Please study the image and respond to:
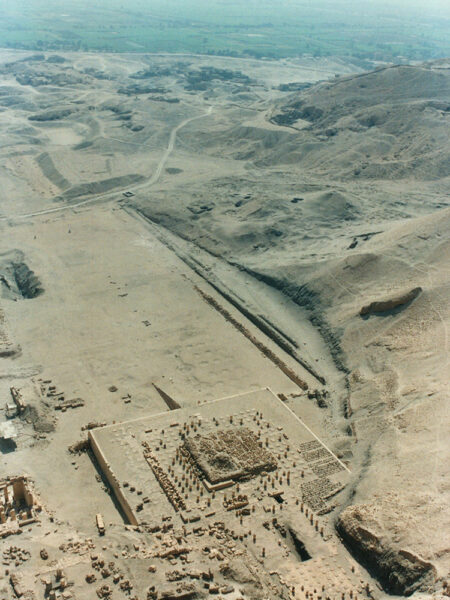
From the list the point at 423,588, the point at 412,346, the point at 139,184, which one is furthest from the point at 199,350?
the point at 139,184

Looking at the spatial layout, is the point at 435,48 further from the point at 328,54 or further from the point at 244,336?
the point at 244,336

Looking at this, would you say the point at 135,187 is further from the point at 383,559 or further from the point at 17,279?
the point at 383,559

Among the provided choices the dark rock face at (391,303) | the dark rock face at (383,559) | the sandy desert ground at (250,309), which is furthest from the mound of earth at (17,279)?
the dark rock face at (383,559)

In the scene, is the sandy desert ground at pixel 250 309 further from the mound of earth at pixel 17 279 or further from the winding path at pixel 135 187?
the winding path at pixel 135 187

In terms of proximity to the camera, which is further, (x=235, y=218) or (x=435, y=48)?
(x=435, y=48)

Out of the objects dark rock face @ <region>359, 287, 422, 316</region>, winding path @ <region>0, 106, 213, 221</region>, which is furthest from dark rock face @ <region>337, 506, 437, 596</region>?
winding path @ <region>0, 106, 213, 221</region>
